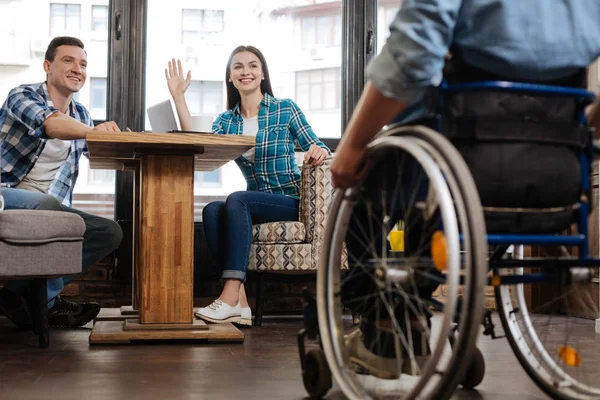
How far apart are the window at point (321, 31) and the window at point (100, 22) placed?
3.45ft

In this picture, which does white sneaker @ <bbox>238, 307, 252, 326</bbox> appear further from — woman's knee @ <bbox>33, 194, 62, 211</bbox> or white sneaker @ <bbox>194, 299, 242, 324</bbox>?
woman's knee @ <bbox>33, 194, 62, 211</bbox>

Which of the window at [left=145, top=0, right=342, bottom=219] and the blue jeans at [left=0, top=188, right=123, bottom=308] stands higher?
the window at [left=145, top=0, right=342, bottom=219]

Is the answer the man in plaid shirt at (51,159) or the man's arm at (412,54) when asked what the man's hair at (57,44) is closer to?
the man in plaid shirt at (51,159)

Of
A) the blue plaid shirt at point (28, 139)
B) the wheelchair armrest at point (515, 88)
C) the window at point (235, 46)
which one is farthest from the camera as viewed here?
the window at point (235, 46)

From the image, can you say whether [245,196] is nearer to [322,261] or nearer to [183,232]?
[183,232]

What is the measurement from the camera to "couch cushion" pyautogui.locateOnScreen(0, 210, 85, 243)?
7.55 feet

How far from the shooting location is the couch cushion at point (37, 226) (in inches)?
90.7

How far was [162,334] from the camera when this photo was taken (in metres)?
2.52

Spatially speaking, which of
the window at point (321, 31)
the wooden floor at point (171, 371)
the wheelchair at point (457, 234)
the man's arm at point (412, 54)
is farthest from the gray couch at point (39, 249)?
the window at point (321, 31)

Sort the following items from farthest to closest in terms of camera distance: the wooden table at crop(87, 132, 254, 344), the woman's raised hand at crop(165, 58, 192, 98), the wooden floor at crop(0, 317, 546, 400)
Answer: the woman's raised hand at crop(165, 58, 192, 98) → the wooden table at crop(87, 132, 254, 344) → the wooden floor at crop(0, 317, 546, 400)

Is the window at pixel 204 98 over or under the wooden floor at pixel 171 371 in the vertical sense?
over

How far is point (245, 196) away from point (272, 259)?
0.31m

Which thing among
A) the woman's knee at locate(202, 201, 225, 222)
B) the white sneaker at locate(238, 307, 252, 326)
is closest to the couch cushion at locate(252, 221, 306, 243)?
the woman's knee at locate(202, 201, 225, 222)

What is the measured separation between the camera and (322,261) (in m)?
1.44
